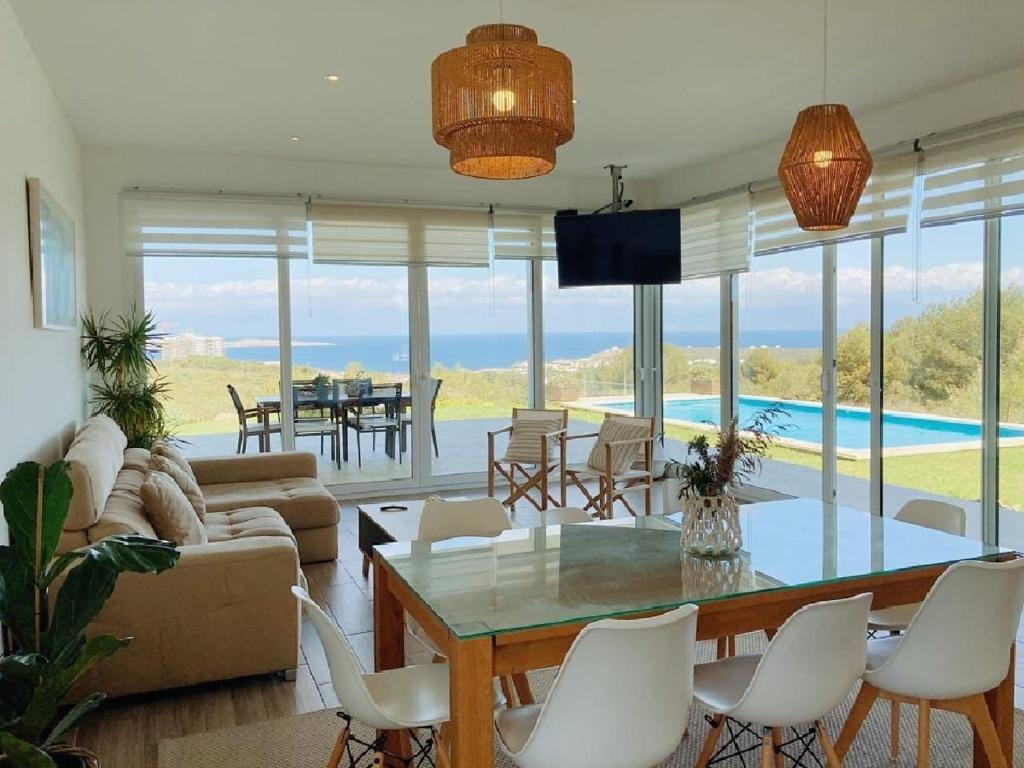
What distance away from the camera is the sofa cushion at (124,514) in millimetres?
3377

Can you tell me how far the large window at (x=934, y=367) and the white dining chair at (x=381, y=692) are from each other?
4117 millimetres

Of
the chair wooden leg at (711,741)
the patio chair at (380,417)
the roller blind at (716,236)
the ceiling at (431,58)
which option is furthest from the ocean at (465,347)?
the chair wooden leg at (711,741)

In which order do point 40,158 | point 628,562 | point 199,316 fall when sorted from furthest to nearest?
point 199,316 < point 40,158 < point 628,562

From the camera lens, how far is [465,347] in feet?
25.7

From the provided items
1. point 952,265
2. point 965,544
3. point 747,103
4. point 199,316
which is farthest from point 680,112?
point 199,316

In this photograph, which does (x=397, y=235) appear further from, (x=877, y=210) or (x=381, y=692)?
(x=381, y=692)

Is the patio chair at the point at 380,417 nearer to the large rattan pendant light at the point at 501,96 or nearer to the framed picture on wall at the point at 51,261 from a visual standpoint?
the framed picture on wall at the point at 51,261

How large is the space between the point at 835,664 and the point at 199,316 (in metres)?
5.99

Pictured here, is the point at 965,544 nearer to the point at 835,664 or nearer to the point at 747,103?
the point at 835,664

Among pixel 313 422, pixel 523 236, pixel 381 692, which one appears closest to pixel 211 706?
pixel 381 692

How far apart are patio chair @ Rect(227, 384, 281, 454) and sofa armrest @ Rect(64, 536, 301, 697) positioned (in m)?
3.69

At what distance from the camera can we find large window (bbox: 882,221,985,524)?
516 cm

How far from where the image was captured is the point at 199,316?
22.7 feet

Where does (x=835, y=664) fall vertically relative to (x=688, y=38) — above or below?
below
